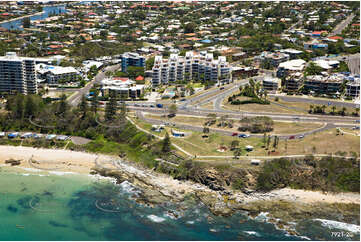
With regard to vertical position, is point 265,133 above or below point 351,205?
above

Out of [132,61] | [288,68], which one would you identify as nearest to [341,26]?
[288,68]

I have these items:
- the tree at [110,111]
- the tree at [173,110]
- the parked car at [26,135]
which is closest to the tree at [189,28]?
the tree at [173,110]

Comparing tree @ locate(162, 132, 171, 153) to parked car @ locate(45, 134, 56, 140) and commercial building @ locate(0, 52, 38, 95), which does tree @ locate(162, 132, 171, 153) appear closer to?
parked car @ locate(45, 134, 56, 140)

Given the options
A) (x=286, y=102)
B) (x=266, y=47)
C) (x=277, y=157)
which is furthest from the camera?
(x=266, y=47)

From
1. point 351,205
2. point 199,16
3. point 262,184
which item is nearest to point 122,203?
point 262,184

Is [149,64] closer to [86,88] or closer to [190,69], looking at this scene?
[190,69]

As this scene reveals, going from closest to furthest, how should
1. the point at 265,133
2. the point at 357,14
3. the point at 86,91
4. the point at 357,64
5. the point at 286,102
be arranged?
the point at 265,133
the point at 286,102
the point at 86,91
the point at 357,64
the point at 357,14

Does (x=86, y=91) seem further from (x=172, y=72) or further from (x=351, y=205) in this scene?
(x=351, y=205)

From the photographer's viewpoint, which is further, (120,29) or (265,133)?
(120,29)
